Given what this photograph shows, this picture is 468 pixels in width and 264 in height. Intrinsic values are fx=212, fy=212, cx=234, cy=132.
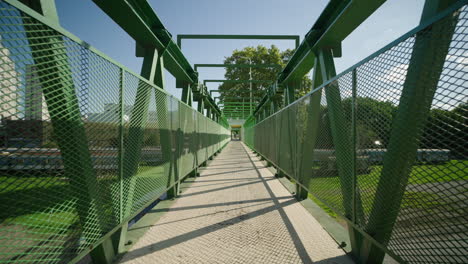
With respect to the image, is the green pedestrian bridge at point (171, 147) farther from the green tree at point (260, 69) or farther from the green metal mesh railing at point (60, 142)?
the green tree at point (260, 69)

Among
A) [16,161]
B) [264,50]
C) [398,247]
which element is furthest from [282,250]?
[264,50]

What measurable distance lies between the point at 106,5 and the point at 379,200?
3554 millimetres

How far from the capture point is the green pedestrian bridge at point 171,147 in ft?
4.15

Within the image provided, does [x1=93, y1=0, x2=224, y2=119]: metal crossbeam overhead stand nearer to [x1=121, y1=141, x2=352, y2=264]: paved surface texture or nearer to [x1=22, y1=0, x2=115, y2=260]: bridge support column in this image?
[x1=22, y1=0, x2=115, y2=260]: bridge support column

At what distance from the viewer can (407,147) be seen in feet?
→ 5.25

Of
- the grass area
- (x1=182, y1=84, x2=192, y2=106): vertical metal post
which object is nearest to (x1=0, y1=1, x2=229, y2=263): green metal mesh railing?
the grass area

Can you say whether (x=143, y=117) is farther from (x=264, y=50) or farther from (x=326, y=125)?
(x=264, y=50)

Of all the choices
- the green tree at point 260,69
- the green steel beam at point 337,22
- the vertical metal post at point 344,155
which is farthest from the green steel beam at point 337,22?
the green tree at point 260,69

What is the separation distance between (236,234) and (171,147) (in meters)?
1.98

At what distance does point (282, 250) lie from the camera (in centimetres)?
262

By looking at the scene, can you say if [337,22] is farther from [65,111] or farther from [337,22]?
[65,111]

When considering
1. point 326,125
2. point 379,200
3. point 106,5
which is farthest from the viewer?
point 326,125

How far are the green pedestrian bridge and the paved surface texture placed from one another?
0.03 metres

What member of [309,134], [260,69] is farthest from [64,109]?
[260,69]
